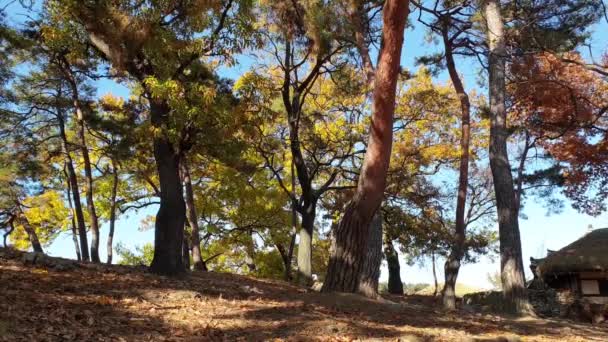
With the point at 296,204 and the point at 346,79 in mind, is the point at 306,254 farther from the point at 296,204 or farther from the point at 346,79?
the point at 346,79

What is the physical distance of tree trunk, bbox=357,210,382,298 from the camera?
27.9 feet

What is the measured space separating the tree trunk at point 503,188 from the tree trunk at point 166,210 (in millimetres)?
7407

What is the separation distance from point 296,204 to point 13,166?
33.0 feet

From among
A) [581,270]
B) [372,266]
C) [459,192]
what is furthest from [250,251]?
[372,266]

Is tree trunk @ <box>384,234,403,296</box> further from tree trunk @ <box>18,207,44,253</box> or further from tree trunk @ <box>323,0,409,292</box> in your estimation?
tree trunk @ <box>323,0,409,292</box>

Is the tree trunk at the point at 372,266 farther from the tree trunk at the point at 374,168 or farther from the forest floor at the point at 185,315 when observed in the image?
the forest floor at the point at 185,315

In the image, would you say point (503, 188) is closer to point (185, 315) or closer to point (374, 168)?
point (374, 168)

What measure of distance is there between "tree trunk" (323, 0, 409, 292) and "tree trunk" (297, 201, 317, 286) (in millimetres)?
7652

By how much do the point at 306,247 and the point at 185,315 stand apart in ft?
34.7

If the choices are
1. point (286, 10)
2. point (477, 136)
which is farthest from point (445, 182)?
point (286, 10)

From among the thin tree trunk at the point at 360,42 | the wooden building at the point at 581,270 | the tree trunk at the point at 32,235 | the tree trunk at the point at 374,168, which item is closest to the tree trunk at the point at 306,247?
the thin tree trunk at the point at 360,42

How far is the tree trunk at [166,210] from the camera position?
9164 mm

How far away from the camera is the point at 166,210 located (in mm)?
9203

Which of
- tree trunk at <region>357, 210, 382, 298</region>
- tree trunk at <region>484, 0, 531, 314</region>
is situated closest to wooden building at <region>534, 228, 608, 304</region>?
tree trunk at <region>484, 0, 531, 314</region>
